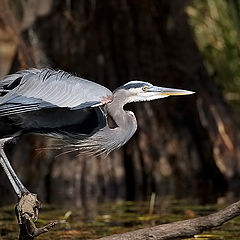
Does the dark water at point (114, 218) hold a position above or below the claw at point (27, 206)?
below

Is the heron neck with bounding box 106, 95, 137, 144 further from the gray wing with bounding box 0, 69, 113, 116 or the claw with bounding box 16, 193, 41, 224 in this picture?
the claw with bounding box 16, 193, 41, 224

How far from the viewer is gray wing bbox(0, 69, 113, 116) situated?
5164mm

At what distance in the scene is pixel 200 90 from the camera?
10055 millimetres

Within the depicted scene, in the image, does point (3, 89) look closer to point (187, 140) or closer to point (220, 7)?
point (187, 140)

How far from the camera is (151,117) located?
392 inches

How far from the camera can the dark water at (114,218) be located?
607cm

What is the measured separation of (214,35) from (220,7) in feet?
1.40

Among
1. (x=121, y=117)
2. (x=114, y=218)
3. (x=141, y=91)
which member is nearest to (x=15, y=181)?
(x=121, y=117)

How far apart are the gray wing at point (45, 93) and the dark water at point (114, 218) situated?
33.9 inches

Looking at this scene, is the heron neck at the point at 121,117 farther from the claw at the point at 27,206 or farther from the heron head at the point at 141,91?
the claw at the point at 27,206

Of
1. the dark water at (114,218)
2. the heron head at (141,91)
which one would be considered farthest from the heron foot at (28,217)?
the heron head at (141,91)

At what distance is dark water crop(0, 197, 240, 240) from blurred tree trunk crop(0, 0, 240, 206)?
57.7 inches

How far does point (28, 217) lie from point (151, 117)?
543cm

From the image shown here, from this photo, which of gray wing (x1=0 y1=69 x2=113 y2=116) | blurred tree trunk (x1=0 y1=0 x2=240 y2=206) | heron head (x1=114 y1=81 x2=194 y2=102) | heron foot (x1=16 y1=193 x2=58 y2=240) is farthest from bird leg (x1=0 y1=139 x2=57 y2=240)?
blurred tree trunk (x1=0 y1=0 x2=240 y2=206)
